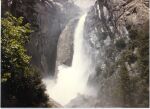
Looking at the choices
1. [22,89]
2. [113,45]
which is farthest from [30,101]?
[113,45]

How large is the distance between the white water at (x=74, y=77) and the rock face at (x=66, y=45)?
0.66 meters

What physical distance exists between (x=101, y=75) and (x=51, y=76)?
41.5 ft

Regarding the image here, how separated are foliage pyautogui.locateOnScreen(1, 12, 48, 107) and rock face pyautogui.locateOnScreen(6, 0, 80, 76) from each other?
11.4 m

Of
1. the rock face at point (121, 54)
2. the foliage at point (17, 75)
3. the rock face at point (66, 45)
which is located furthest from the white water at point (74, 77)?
the foliage at point (17, 75)

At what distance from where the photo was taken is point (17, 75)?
2595 cm

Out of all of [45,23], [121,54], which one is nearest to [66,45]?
[45,23]

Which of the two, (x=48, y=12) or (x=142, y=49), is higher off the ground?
(x=48, y=12)

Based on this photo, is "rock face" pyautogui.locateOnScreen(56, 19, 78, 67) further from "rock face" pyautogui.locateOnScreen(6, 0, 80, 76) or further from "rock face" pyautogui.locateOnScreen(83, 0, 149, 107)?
"rock face" pyautogui.locateOnScreen(83, 0, 149, 107)

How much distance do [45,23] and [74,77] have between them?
24.7 ft

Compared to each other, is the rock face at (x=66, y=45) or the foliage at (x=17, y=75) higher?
the rock face at (x=66, y=45)

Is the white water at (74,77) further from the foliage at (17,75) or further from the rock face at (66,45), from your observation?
the foliage at (17,75)

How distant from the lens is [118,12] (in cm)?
3338

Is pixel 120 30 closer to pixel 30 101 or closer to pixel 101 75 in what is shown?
pixel 101 75

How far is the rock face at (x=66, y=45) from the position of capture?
47250 millimetres
